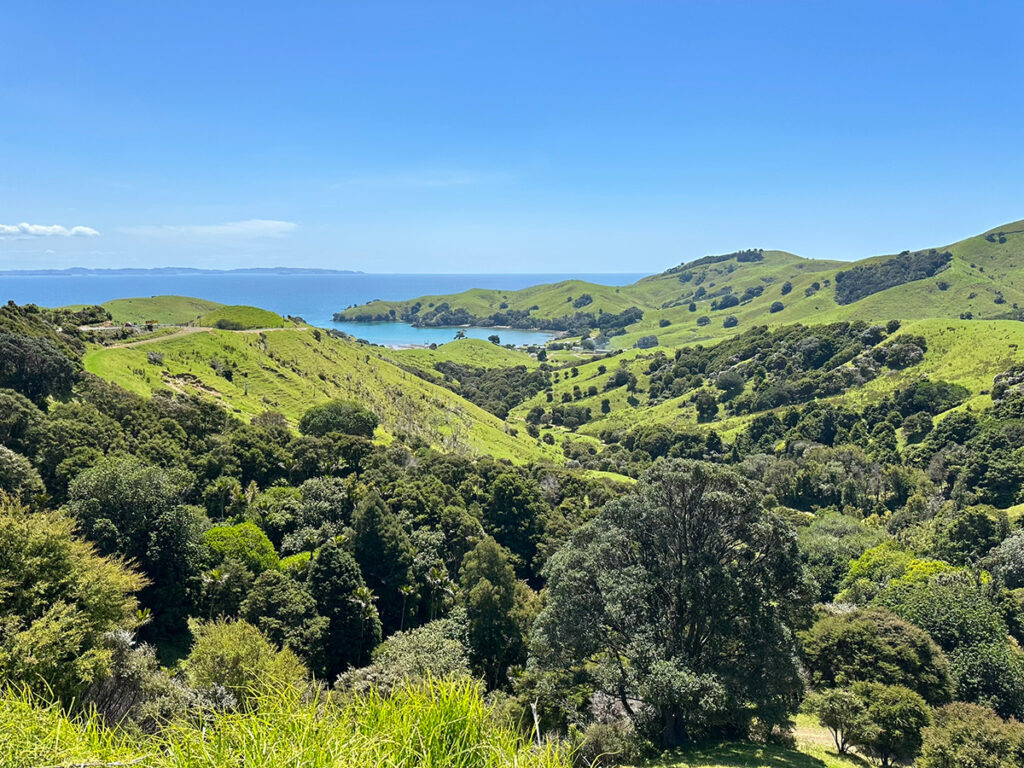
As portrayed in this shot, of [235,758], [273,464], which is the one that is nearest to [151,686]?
[235,758]

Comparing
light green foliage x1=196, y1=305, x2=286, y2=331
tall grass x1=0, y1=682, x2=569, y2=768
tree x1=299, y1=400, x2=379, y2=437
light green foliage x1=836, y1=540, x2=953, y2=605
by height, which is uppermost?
light green foliage x1=196, y1=305, x2=286, y2=331

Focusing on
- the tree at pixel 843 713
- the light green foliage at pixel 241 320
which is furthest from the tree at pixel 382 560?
the light green foliage at pixel 241 320

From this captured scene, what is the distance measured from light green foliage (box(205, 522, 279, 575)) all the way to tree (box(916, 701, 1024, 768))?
32068 mm

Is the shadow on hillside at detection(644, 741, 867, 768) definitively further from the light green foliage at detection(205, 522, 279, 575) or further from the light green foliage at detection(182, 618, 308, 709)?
the light green foliage at detection(205, 522, 279, 575)

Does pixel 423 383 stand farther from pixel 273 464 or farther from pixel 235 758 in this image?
pixel 235 758

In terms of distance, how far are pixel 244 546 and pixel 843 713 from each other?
30.7 metres

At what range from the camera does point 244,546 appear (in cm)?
3197

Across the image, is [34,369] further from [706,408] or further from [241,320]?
[706,408]

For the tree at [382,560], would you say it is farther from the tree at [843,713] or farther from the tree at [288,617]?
the tree at [843,713]

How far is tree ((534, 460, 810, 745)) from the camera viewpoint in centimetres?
1916

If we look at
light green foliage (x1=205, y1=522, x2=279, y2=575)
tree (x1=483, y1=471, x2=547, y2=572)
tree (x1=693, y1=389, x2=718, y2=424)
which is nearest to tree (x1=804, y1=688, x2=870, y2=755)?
tree (x1=483, y1=471, x2=547, y2=572)

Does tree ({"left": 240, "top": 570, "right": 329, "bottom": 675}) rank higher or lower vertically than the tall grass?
lower

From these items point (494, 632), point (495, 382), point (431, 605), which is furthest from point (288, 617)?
point (495, 382)

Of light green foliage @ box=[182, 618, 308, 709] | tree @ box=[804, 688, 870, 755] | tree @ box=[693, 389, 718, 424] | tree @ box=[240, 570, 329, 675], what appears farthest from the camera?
tree @ box=[693, 389, 718, 424]
